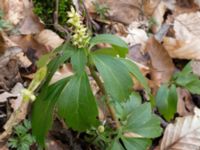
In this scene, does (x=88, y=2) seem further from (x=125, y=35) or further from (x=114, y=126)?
(x=114, y=126)

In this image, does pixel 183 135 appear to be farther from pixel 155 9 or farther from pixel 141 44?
pixel 155 9

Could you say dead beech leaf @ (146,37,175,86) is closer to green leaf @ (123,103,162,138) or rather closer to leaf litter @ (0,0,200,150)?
leaf litter @ (0,0,200,150)

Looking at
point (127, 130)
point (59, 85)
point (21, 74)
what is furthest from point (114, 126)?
point (21, 74)

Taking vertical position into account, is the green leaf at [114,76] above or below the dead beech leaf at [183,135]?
above

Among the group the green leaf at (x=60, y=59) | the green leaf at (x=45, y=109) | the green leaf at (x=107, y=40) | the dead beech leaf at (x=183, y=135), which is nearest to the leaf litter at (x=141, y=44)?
the dead beech leaf at (x=183, y=135)

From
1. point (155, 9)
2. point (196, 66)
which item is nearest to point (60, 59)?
point (196, 66)

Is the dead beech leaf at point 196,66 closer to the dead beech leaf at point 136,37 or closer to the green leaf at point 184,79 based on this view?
the dead beech leaf at point 136,37
